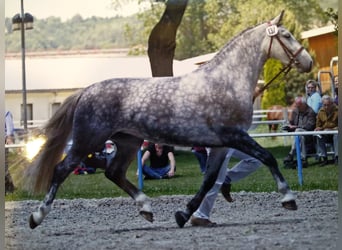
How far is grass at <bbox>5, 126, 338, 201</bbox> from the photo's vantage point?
7.36 metres

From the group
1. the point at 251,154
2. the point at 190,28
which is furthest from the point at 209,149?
the point at 190,28

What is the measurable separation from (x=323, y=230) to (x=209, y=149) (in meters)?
0.91

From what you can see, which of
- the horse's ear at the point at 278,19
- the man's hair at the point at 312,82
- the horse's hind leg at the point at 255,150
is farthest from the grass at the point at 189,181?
the horse's ear at the point at 278,19

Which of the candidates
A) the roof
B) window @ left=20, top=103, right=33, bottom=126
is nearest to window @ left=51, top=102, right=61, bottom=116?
window @ left=20, top=103, right=33, bottom=126

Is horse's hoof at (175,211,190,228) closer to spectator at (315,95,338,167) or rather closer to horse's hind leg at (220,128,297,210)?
horse's hind leg at (220,128,297,210)

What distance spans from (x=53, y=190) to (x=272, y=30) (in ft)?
5.81

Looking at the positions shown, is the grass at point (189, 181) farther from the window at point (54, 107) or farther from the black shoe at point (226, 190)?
the window at point (54, 107)

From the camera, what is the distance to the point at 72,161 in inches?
279

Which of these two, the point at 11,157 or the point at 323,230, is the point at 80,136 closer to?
the point at 11,157

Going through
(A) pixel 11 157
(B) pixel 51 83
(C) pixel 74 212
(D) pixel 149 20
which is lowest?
(C) pixel 74 212

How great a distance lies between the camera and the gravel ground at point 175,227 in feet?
22.1

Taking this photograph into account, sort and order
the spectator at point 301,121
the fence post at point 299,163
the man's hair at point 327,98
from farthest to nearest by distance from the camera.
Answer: the fence post at point 299,163
the man's hair at point 327,98
the spectator at point 301,121

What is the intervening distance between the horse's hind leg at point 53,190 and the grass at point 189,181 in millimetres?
73

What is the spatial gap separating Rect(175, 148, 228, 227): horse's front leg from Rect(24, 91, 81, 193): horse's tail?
88 centimetres
